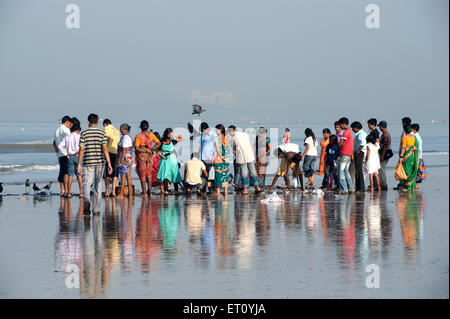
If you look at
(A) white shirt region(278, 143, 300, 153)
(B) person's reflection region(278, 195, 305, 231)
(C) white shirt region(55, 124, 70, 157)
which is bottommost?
(B) person's reflection region(278, 195, 305, 231)

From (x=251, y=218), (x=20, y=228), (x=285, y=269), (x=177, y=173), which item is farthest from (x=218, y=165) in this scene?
(x=285, y=269)

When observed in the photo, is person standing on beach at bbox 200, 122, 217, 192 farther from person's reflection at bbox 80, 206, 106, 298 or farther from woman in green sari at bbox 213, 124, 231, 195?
person's reflection at bbox 80, 206, 106, 298

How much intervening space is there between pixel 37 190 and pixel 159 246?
8.90 m

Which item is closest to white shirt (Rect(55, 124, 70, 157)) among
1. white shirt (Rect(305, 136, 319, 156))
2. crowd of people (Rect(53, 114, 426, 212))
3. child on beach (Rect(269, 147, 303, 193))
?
crowd of people (Rect(53, 114, 426, 212))

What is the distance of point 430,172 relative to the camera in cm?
2902

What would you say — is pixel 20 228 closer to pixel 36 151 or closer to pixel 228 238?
pixel 228 238

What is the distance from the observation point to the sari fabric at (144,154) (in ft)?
61.5

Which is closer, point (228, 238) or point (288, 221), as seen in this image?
point (228, 238)

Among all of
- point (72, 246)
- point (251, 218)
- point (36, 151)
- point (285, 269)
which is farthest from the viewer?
point (36, 151)

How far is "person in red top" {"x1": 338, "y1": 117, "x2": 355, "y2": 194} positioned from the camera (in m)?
19.1

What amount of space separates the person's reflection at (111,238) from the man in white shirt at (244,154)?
3.92 m

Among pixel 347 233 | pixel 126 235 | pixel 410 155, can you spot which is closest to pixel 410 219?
pixel 347 233

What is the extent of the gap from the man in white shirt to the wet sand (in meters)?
2.33

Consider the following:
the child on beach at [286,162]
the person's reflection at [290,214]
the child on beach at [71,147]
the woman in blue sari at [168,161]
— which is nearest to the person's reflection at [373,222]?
the person's reflection at [290,214]
